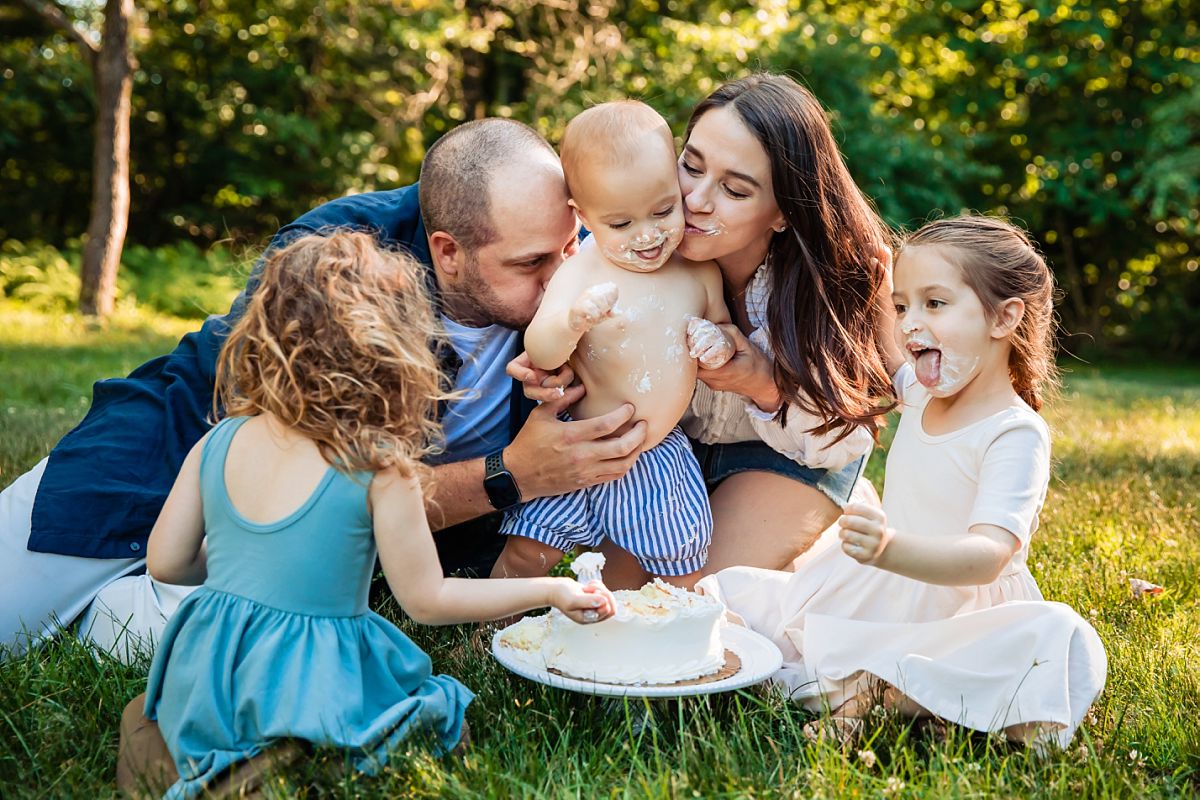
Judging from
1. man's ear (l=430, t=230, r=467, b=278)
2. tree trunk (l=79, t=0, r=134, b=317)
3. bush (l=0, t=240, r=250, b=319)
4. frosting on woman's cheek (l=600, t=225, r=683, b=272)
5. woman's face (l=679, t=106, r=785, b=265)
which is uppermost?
woman's face (l=679, t=106, r=785, b=265)

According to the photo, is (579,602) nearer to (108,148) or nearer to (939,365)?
(939,365)

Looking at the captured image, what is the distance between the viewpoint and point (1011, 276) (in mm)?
2650

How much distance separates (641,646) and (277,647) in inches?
31.7

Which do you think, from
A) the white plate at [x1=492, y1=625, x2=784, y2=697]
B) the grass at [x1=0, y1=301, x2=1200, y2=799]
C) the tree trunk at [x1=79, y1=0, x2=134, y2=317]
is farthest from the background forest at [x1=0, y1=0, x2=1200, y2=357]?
the white plate at [x1=492, y1=625, x2=784, y2=697]

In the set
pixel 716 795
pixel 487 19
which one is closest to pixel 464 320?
pixel 716 795

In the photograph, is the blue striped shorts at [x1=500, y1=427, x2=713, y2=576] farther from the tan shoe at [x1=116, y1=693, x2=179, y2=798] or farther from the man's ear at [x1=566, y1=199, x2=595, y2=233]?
the tan shoe at [x1=116, y1=693, x2=179, y2=798]

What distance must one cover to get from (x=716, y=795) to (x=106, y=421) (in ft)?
7.07

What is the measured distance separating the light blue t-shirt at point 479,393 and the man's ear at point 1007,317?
1384 mm

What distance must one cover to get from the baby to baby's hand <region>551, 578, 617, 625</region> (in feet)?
2.51

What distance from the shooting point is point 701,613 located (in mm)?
2535

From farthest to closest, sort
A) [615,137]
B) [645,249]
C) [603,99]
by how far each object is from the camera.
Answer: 1. [603,99]
2. [645,249]
3. [615,137]

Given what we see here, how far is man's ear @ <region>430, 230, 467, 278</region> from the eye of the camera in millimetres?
3279

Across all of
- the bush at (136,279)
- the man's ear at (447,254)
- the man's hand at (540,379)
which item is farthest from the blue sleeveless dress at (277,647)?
the bush at (136,279)

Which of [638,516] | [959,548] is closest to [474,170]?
[638,516]
